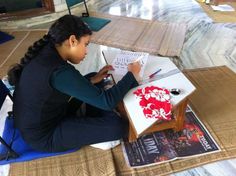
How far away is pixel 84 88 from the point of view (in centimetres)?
101

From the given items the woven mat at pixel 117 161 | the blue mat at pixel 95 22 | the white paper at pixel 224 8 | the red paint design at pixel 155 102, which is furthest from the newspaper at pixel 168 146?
the white paper at pixel 224 8

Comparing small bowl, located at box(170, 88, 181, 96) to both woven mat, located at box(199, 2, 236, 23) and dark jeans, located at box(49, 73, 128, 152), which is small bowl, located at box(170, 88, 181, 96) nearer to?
dark jeans, located at box(49, 73, 128, 152)

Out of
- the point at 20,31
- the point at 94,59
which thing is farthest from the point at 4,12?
the point at 94,59

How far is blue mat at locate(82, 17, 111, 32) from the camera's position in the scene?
9.30 ft

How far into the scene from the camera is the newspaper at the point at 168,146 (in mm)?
1317

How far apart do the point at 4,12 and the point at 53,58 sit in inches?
108

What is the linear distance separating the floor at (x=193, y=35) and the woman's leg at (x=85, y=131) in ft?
1.34

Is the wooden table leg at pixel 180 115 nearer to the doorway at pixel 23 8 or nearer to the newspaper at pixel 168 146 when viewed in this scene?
the newspaper at pixel 168 146

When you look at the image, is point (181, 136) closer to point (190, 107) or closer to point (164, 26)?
point (190, 107)

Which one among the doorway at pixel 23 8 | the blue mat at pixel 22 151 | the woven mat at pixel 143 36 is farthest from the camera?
the doorway at pixel 23 8

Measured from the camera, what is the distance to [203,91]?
5.95 ft

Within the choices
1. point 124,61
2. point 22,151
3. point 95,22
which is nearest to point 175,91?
point 124,61

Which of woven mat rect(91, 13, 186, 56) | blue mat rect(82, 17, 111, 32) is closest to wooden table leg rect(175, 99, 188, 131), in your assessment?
woven mat rect(91, 13, 186, 56)

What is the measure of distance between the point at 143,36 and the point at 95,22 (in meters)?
0.69
